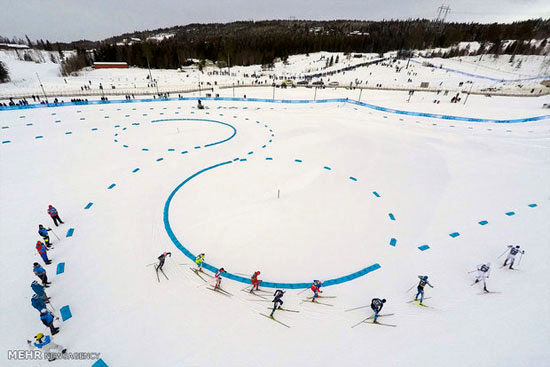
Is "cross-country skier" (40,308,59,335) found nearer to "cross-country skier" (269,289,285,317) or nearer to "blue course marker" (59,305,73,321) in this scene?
"blue course marker" (59,305,73,321)

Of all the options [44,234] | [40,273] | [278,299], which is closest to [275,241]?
[278,299]

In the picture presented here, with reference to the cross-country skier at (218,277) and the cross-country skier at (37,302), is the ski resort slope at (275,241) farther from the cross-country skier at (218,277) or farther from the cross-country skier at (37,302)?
the cross-country skier at (37,302)

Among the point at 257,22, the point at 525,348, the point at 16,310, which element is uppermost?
the point at 257,22

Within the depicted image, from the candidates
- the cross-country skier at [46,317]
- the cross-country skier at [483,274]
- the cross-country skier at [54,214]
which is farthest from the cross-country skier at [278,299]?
the cross-country skier at [54,214]

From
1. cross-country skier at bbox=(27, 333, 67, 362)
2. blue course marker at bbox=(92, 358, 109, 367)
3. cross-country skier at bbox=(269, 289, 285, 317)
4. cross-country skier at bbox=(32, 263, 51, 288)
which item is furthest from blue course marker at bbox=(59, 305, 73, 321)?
cross-country skier at bbox=(269, 289, 285, 317)

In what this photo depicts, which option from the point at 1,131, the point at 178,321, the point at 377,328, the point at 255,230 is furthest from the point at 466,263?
the point at 1,131

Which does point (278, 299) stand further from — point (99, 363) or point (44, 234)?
point (44, 234)

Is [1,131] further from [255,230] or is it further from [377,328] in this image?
[377,328]
